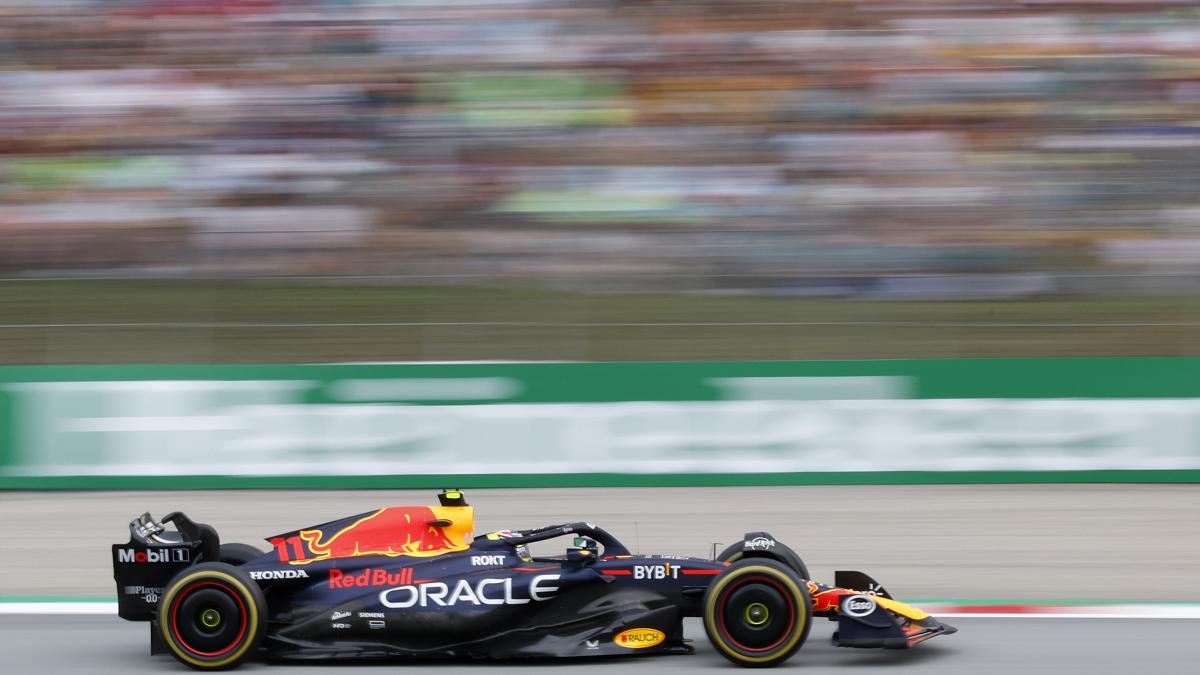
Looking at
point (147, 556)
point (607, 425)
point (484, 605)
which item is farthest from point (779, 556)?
point (607, 425)

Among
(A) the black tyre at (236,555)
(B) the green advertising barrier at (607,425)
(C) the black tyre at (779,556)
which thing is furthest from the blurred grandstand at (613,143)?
(C) the black tyre at (779,556)

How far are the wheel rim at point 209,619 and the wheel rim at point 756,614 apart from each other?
1831 mm

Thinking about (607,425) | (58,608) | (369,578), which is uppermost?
(607,425)

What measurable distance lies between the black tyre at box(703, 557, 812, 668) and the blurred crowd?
714cm

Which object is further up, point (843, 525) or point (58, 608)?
point (843, 525)

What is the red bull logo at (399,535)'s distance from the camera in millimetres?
5578

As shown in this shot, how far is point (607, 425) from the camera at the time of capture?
10023 millimetres

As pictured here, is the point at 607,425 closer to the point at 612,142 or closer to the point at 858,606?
the point at 858,606

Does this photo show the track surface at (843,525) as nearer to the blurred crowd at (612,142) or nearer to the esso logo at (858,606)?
the esso logo at (858,606)

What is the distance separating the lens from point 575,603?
213 inches

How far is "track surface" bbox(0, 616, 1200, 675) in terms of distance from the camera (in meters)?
5.48

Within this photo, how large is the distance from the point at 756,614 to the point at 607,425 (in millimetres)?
4752

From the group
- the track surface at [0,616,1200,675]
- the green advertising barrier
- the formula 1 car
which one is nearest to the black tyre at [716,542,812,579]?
the formula 1 car

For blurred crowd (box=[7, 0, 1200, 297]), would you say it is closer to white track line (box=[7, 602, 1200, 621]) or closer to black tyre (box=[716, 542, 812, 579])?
white track line (box=[7, 602, 1200, 621])
